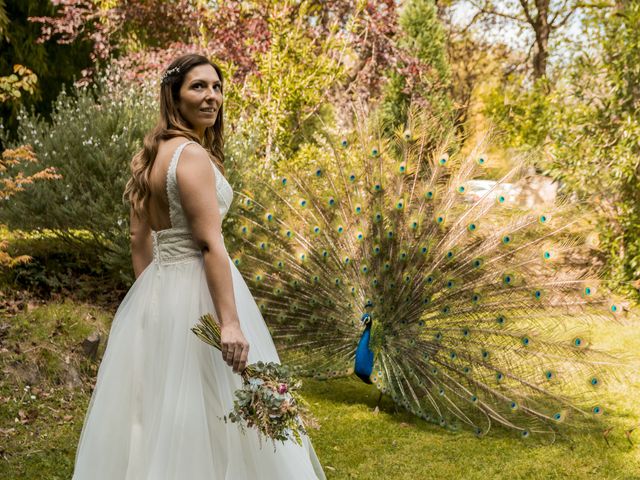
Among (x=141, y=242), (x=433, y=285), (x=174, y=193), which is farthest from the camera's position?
(x=433, y=285)

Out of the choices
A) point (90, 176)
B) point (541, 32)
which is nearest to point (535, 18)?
point (541, 32)

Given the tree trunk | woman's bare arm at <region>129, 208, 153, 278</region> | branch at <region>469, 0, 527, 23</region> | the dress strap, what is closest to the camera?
the dress strap

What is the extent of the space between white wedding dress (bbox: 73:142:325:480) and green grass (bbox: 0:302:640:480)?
5.90ft

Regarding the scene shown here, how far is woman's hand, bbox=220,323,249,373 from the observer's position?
206 centimetres

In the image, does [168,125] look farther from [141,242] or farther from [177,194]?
[141,242]

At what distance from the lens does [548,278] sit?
459cm

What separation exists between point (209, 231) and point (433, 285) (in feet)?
9.71

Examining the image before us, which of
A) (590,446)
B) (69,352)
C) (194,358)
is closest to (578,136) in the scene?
(590,446)

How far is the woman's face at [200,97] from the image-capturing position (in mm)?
2240

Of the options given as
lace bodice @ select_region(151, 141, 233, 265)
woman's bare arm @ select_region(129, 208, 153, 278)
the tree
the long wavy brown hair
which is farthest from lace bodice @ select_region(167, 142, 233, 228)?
the tree

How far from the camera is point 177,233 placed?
2262 mm

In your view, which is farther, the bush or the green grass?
the bush

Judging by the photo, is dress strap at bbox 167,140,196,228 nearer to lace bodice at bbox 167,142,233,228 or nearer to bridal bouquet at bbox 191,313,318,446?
lace bodice at bbox 167,142,233,228

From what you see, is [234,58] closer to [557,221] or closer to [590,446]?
[557,221]
